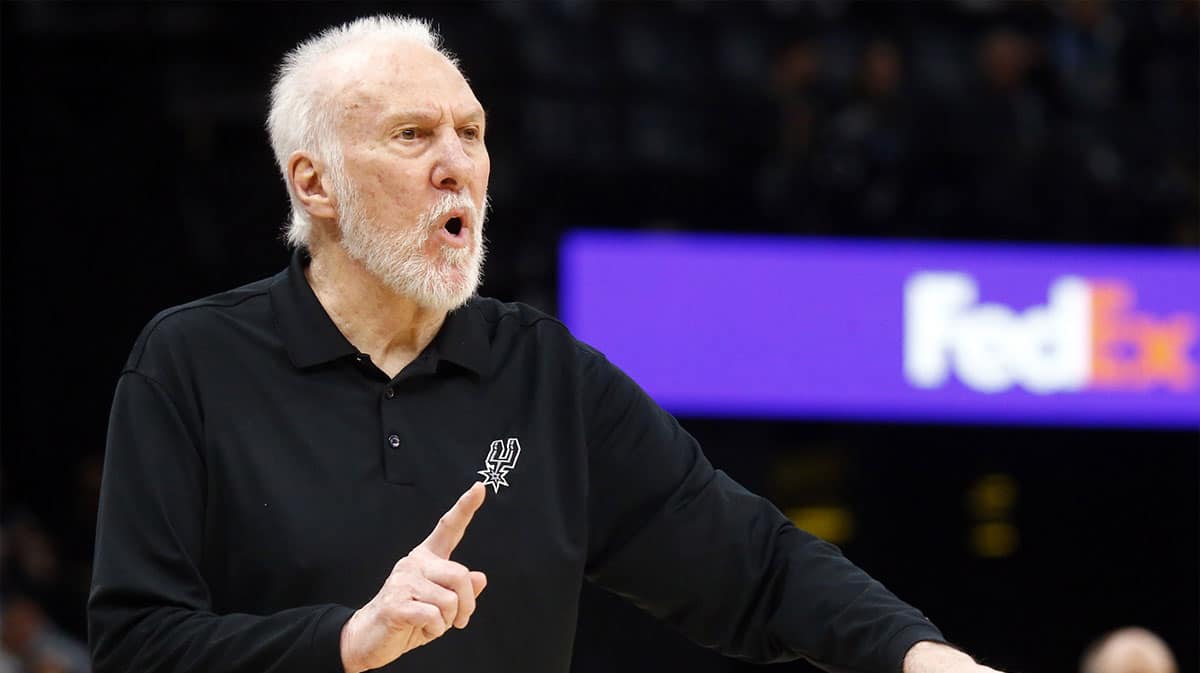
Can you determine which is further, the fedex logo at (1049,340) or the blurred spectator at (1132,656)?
the fedex logo at (1049,340)

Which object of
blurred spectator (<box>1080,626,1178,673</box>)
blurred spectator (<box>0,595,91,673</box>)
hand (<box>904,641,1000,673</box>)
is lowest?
blurred spectator (<box>0,595,91,673</box>)

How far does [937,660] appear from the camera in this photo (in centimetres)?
251

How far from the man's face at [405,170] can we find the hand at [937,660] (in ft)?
3.01

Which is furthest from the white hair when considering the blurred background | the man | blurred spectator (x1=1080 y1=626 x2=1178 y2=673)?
the blurred background

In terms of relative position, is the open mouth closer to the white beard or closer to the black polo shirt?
the white beard

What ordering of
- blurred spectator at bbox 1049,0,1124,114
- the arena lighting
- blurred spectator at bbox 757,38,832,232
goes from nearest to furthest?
the arena lighting
blurred spectator at bbox 757,38,832,232
blurred spectator at bbox 1049,0,1124,114

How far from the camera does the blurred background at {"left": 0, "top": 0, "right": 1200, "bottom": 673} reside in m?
9.01

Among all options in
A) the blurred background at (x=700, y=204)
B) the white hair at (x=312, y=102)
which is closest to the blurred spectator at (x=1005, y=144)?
the blurred background at (x=700, y=204)

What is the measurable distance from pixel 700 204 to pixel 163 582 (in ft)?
21.9

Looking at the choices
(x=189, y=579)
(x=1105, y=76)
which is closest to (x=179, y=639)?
(x=189, y=579)

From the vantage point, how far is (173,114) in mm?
9383

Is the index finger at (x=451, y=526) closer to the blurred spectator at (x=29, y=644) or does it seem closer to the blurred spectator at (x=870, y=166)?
the blurred spectator at (x=29, y=644)

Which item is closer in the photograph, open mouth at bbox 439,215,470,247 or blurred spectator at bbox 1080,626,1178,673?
open mouth at bbox 439,215,470,247

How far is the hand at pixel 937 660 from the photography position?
246 cm
